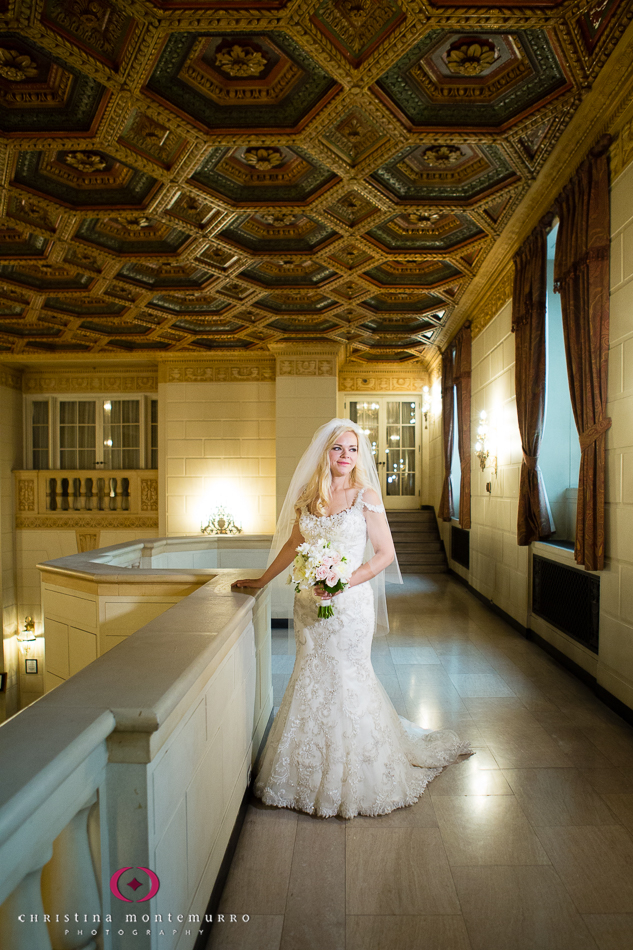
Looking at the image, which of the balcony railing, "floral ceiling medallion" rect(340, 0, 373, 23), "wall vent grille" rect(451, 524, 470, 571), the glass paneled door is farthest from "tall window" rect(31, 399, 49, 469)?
"floral ceiling medallion" rect(340, 0, 373, 23)

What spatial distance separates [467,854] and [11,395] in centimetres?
1303

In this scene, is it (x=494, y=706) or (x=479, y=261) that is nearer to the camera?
(x=494, y=706)

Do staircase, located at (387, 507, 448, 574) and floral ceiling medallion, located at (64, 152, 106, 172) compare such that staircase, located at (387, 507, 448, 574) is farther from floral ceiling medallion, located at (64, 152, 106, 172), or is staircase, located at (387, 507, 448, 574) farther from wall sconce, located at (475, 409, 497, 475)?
floral ceiling medallion, located at (64, 152, 106, 172)

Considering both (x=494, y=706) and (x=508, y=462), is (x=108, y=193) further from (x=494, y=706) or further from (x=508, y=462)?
(x=494, y=706)

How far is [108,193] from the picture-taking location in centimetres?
571

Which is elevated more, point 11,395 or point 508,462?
point 11,395

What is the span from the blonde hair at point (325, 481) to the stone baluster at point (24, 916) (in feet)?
6.71

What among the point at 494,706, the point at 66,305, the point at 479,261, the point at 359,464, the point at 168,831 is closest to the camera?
the point at 168,831

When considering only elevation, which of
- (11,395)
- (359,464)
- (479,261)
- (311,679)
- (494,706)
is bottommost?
(494,706)

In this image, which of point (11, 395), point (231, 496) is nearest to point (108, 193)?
point (231, 496)

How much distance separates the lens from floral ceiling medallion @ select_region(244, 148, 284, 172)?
16.3 feet

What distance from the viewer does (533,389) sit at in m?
5.56

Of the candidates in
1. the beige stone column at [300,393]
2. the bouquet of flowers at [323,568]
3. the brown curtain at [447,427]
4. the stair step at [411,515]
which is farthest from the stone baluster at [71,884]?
the stair step at [411,515]

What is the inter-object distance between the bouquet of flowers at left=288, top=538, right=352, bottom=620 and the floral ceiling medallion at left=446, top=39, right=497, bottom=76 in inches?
140
